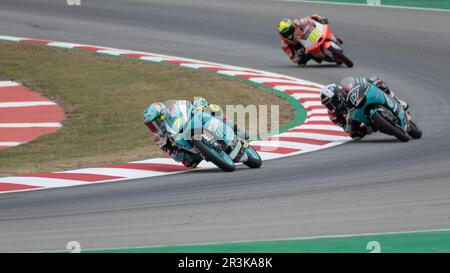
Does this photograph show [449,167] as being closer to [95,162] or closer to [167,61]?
[95,162]

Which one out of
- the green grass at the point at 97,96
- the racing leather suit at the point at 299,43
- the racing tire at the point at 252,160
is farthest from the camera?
the racing leather suit at the point at 299,43

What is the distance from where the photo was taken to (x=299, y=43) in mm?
23688

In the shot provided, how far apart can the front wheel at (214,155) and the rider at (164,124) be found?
42 centimetres

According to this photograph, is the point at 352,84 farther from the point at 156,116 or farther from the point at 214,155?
the point at 156,116

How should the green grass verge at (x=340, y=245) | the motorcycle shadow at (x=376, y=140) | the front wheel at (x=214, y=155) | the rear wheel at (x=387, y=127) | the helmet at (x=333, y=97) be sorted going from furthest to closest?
the motorcycle shadow at (x=376, y=140)
the helmet at (x=333, y=97)
the rear wheel at (x=387, y=127)
the front wheel at (x=214, y=155)
the green grass verge at (x=340, y=245)

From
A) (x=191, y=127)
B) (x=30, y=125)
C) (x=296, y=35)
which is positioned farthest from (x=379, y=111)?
(x=296, y=35)

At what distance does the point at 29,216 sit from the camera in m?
12.2

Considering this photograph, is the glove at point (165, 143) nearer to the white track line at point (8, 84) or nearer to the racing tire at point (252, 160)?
the racing tire at point (252, 160)

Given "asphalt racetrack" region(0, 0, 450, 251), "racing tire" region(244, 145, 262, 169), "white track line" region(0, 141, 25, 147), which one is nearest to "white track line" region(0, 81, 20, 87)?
"asphalt racetrack" region(0, 0, 450, 251)

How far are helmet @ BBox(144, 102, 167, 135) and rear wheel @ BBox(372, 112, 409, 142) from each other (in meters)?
3.18

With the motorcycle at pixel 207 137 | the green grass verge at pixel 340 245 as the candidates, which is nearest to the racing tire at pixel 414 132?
the motorcycle at pixel 207 137

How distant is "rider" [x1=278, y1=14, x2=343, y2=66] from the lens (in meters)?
23.2

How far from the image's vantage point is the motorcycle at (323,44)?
75.7 ft

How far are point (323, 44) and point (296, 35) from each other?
0.56m
